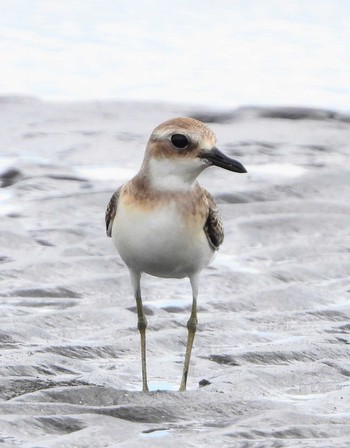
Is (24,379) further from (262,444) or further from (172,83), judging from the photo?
(172,83)

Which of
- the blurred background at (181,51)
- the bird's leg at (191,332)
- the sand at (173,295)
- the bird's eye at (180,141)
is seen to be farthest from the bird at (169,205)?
the blurred background at (181,51)

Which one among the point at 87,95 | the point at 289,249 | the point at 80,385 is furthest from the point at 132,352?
the point at 87,95

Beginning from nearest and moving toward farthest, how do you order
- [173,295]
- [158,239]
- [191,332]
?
[158,239]
[191,332]
[173,295]

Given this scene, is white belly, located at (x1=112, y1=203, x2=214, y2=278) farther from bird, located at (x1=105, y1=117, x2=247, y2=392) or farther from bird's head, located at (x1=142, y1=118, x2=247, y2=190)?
bird's head, located at (x1=142, y1=118, x2=247, y2=190)

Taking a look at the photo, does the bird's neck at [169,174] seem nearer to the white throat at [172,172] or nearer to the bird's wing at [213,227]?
the white throat at [172,172]

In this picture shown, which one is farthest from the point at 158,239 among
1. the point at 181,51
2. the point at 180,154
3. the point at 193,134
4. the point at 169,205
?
the point at 181,51

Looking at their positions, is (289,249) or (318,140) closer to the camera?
(289,249)

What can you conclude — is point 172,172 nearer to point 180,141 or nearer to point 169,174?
point 169,174
